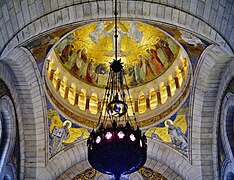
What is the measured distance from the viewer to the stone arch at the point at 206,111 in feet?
39.2

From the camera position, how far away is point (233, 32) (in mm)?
8883

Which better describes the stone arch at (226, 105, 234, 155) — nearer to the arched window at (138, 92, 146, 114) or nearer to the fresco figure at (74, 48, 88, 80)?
the arched window at (138, 92, 146, 114)

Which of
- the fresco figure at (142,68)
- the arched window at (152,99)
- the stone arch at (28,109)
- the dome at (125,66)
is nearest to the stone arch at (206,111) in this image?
the dome at (125,66)

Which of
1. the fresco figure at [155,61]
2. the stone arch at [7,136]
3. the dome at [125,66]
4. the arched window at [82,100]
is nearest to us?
the stone arch at [7,136]

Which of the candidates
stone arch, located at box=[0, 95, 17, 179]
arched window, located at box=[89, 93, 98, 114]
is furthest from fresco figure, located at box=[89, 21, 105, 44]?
stone arch, located at box=[0, 95, 17, 179]

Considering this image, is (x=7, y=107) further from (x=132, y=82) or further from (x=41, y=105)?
(x=132, y=82)

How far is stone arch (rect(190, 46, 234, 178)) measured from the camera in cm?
1195

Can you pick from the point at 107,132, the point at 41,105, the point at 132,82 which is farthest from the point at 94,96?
the point at 107,132

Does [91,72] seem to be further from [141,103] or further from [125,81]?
[141,103]

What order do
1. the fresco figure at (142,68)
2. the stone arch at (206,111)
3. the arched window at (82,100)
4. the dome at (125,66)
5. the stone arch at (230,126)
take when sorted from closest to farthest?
the stone arch at (230,126), the stone arch at (206,111), the dome at (125,66), the arched window at (82,100), the fresco figure at (142,68)

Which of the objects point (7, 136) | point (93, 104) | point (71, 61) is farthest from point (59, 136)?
point (71, 61)

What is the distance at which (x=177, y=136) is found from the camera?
44.6 feet

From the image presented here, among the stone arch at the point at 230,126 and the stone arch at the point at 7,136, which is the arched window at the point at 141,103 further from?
the stone arch at the point at 7,136

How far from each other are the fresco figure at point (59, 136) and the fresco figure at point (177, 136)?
122 inches
